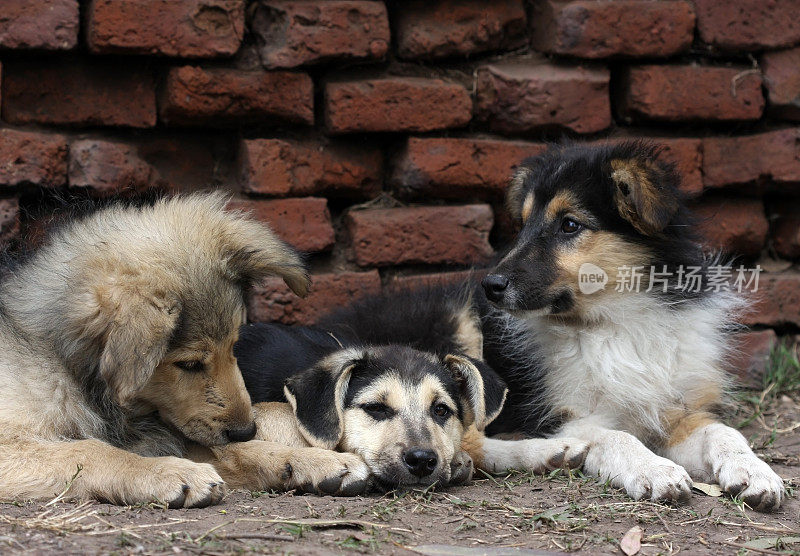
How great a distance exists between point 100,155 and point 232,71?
76 cm

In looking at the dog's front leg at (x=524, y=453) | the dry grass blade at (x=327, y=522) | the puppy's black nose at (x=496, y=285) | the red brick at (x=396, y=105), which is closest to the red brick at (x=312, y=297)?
the red brick at (x=396, y=105)

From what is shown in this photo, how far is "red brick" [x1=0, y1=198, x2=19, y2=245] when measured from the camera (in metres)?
4.26

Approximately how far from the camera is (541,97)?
4.98 meters

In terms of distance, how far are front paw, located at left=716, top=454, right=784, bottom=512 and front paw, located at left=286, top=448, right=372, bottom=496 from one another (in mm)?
1412

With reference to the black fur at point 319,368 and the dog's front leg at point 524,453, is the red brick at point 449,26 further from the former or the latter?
the dog's front leg at point 524,453

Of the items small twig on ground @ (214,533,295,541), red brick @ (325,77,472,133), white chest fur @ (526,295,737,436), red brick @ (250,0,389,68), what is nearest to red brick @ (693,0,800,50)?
red brick @ (325,77,472,133)

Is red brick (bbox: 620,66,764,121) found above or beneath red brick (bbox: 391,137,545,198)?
above

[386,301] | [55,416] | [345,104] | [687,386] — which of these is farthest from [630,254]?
[55,416]

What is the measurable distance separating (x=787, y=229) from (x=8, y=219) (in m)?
4.35

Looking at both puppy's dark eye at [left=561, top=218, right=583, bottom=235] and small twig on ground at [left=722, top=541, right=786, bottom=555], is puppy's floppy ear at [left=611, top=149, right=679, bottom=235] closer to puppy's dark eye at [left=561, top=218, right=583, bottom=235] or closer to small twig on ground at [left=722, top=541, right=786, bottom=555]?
puppy's dark eye at [left=561, top=218, right=583, bottom=235]

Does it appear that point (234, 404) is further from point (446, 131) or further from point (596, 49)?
point (596, 49)

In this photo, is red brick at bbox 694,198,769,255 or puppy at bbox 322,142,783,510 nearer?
puppy at bbox 322,142,783,510

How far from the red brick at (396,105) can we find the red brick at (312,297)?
30.8 inches

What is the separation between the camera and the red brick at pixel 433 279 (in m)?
4.79
